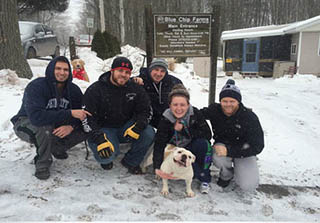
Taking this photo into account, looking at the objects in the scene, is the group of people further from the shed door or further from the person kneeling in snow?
the shed door

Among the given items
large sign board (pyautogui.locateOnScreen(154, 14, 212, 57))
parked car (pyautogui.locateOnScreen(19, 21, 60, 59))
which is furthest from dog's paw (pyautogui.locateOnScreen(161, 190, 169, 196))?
parked car (pyautogui.locateOnScreen(19, 21, 60, 59))

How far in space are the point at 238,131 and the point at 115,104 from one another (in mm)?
1467

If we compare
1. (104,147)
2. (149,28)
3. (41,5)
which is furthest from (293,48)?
(41,5)

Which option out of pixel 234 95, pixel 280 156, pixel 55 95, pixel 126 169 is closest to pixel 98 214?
pixel 126 169

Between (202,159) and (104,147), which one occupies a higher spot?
(104,147)

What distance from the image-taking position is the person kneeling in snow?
267cm

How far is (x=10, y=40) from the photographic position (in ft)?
20.7

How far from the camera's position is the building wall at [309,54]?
1355cm

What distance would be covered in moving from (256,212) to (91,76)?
8.09 meters

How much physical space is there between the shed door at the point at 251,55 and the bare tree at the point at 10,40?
1274 cm

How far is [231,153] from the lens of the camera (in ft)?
8.57

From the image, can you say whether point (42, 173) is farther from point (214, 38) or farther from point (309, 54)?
point (309, 54)

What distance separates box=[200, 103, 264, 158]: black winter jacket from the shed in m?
12.8

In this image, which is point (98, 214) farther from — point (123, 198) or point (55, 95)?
point (55, 95)
